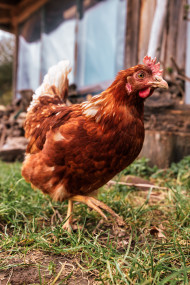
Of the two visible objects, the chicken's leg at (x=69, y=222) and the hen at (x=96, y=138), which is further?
the chicken's leg at (x=69, y=222)

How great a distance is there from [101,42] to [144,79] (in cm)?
467

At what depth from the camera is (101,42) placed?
6211mm

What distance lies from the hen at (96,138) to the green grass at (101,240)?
0.23m

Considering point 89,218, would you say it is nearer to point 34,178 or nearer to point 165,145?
point 34,178

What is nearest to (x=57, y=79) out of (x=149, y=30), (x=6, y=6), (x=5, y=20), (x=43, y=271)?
(x=43, y=271)

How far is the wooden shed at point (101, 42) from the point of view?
4.23 meters

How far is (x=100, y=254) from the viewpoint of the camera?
64.7 inches

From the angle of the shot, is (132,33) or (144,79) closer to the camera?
(144,79)

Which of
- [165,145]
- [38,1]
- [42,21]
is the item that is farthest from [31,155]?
[38,1]

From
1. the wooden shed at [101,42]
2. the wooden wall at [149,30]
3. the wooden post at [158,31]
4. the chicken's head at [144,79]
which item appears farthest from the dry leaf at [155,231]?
the wooden wall at [149,30]

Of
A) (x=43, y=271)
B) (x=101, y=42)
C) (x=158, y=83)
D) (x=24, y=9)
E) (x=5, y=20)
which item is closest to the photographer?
(x=43, y=271)

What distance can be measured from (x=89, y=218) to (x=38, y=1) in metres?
7.55

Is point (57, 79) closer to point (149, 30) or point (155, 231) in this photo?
point (155, 231)

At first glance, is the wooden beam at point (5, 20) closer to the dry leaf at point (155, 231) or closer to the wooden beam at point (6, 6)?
the wooden beam at point (6, 6)
